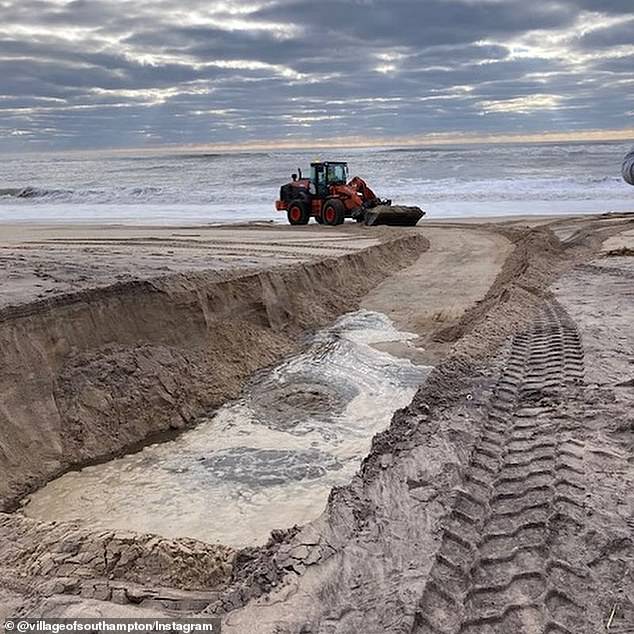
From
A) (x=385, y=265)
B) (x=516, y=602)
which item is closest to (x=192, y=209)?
(x=385, y=265)

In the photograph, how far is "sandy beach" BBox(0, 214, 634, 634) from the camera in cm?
294

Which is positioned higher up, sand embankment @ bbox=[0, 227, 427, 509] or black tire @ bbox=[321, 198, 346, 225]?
black tire @ bbox=[321, 198, 346, 225]

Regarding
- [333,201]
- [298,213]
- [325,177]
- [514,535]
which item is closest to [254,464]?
[514,535]

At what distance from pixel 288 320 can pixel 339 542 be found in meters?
6.39

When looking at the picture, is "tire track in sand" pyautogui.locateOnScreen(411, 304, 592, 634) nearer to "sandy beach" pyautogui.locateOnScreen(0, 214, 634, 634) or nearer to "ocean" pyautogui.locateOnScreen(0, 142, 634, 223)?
"sandy beach" pyautogui.locateOnScreen(0, 214, 634, 634)

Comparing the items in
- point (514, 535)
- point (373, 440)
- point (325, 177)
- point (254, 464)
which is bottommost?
point (254, 464)

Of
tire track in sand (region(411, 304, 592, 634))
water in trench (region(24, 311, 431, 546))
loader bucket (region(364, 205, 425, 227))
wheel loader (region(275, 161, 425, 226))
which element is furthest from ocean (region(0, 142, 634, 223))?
tire track in sand (region(411, 304, 592, 634))

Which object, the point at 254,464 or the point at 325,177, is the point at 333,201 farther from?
the point at 254,464

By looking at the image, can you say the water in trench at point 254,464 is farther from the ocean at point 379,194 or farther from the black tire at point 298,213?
the ocean at point 379,194

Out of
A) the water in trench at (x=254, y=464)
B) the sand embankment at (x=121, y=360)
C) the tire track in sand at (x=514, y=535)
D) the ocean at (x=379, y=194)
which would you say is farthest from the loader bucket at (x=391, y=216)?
the tire track in sand at (x=514, y=535)

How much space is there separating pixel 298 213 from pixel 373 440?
1618cm

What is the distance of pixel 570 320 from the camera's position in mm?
7723

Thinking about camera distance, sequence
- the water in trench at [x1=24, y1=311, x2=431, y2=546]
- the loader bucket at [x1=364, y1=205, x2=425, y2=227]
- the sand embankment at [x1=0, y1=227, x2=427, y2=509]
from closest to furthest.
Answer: the water in trench at [x1=24, y1=311, x2=431, y2=546] → the sand embankment at [x1=0, y1=227, x2=427, y2=509] → the loader bucket at [x1=364, y1=205, x2=425, y2=227]

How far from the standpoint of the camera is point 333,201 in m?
19.8
